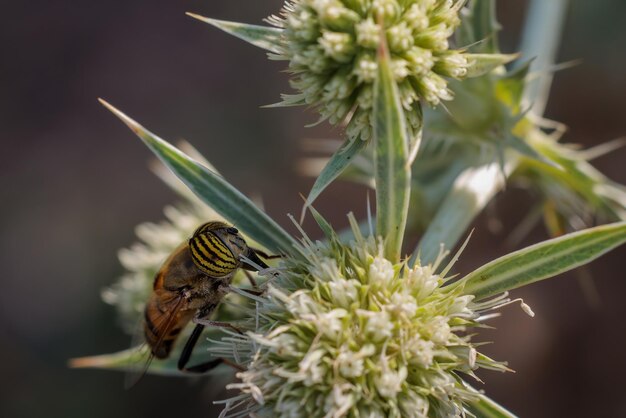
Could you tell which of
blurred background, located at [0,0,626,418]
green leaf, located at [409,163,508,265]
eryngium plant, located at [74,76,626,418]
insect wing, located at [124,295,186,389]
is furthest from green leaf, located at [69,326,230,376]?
blurred background, located at [0,0,626,418]

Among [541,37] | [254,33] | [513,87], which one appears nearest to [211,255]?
[254,33]

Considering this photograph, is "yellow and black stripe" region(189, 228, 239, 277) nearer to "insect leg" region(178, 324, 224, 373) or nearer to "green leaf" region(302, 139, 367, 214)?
"insect leg" region(178, 324, 224, 373)

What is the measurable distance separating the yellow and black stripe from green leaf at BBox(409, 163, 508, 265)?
595 millimetres

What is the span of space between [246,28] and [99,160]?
15.4 ft

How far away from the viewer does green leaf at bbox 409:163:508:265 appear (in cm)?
222

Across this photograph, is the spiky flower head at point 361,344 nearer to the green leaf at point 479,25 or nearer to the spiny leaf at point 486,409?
the spiny leaf at point 486,409

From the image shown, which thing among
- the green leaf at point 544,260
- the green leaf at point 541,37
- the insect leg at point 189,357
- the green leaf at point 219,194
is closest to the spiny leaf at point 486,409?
the green leaf at point 544,260

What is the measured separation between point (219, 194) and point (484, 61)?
0.85m

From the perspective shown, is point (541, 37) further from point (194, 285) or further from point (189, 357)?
point (189, 357)

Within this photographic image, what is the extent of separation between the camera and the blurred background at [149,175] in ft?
15.8

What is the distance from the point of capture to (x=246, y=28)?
6.29 ft

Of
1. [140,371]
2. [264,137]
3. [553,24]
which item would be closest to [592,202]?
[553,24]

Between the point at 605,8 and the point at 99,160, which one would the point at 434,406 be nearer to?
the point at 605,8

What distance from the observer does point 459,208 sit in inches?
94.7
